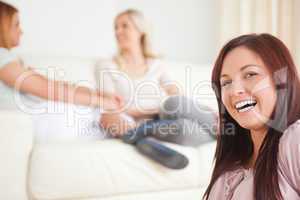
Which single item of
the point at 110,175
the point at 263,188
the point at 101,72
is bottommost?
the point at 110,175

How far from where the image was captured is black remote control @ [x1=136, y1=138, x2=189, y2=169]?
5.44ft

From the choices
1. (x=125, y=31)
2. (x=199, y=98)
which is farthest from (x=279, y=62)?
(x=125, y=31)

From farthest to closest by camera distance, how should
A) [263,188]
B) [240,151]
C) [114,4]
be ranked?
[114,4] → [240,151] → [263,188]

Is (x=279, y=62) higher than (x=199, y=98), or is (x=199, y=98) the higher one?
(x=279, y=62)

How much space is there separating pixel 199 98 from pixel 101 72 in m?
0.58

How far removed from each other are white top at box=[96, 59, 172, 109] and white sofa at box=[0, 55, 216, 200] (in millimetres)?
374

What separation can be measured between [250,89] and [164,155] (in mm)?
945

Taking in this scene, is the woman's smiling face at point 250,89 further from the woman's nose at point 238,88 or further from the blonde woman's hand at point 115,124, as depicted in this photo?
the blonde woman's hand at point 115,124

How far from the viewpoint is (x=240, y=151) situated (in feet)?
2.89

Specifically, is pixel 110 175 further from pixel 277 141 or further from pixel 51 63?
pixel 277 141

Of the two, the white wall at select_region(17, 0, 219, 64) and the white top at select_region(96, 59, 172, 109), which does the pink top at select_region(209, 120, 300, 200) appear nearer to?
the white top at select_region(96, 59, 172, 109)

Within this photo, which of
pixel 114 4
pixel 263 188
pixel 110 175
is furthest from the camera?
pixel 114 4

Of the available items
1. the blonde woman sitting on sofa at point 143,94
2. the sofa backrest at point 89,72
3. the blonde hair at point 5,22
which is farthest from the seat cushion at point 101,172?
the blonde hair at point 5,22

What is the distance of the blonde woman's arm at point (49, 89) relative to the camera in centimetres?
179
